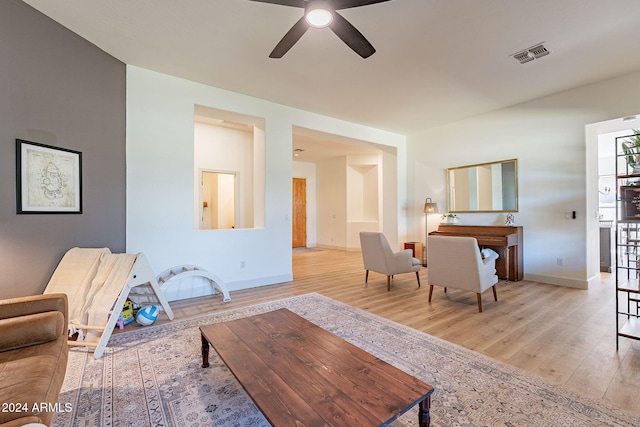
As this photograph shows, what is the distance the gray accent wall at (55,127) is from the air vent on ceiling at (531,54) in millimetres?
4705

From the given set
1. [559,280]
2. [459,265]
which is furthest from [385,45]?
[559,280]

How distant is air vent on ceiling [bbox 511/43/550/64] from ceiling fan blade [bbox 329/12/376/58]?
211cm

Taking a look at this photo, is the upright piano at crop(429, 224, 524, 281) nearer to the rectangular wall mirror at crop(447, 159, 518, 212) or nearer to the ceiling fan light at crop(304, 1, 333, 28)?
the rectangular wall mirror at crop(447, 159, 518, 212)

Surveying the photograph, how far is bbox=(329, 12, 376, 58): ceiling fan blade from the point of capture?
196cm

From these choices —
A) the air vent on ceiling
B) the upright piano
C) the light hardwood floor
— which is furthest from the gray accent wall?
→ the upright piano

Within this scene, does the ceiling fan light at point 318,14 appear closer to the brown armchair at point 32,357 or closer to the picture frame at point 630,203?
the brown armchair at point 32,357

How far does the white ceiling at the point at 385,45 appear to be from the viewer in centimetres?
242

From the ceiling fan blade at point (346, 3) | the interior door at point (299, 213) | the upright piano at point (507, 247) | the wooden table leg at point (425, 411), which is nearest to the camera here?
the wooden table leg at point (425, 411)

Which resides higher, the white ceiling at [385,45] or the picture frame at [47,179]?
the white ceiling at [385,45]

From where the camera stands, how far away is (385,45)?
2920mm

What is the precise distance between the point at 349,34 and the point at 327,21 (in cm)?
20

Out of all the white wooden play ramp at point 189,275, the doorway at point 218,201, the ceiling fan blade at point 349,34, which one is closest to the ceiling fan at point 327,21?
the ceiling fan blade at point 349,34

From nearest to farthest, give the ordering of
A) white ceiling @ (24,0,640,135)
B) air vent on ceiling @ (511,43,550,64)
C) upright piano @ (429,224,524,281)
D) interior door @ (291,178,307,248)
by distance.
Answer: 1. white ceiling @ (24,0,640,135)
2. air vent on ceiling @ (511,43,550,64)
3. upright piano @ (429,224,524,281)
4. interior door @ (291,178,307,248)

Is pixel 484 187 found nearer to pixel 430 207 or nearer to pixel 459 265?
pixel 430 207
